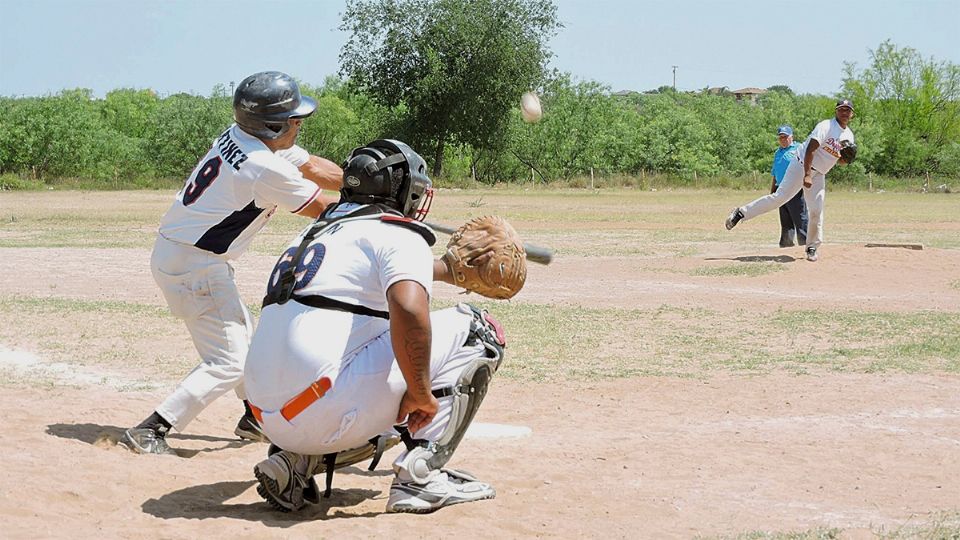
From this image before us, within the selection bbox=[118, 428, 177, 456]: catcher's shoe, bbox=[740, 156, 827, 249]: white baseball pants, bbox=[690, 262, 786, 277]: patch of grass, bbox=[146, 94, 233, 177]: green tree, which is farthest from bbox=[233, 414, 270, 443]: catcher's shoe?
Result: bbox=[146, 94, 233, 177]: green tree

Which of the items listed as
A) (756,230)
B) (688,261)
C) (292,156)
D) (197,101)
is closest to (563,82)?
(197,101)

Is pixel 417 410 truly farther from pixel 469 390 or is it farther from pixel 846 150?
pixel 846 150

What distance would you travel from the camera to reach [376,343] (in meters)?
4.94

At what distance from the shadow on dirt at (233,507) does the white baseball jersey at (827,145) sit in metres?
13.4

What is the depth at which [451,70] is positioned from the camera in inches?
2522

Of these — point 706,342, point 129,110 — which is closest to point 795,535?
point 706,342

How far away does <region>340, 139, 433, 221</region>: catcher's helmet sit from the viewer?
201 inches

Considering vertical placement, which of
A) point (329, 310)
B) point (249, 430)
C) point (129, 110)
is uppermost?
point (129, 110)

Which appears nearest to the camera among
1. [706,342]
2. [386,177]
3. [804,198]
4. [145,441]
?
[386,177]

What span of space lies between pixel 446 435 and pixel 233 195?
1921 mm

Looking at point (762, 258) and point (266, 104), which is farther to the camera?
point (762, 258)

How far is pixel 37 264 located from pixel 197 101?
53.3 meters

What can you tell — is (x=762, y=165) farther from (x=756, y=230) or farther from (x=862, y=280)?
(x=862, y=280)

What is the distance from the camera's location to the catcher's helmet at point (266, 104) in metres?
6.16
